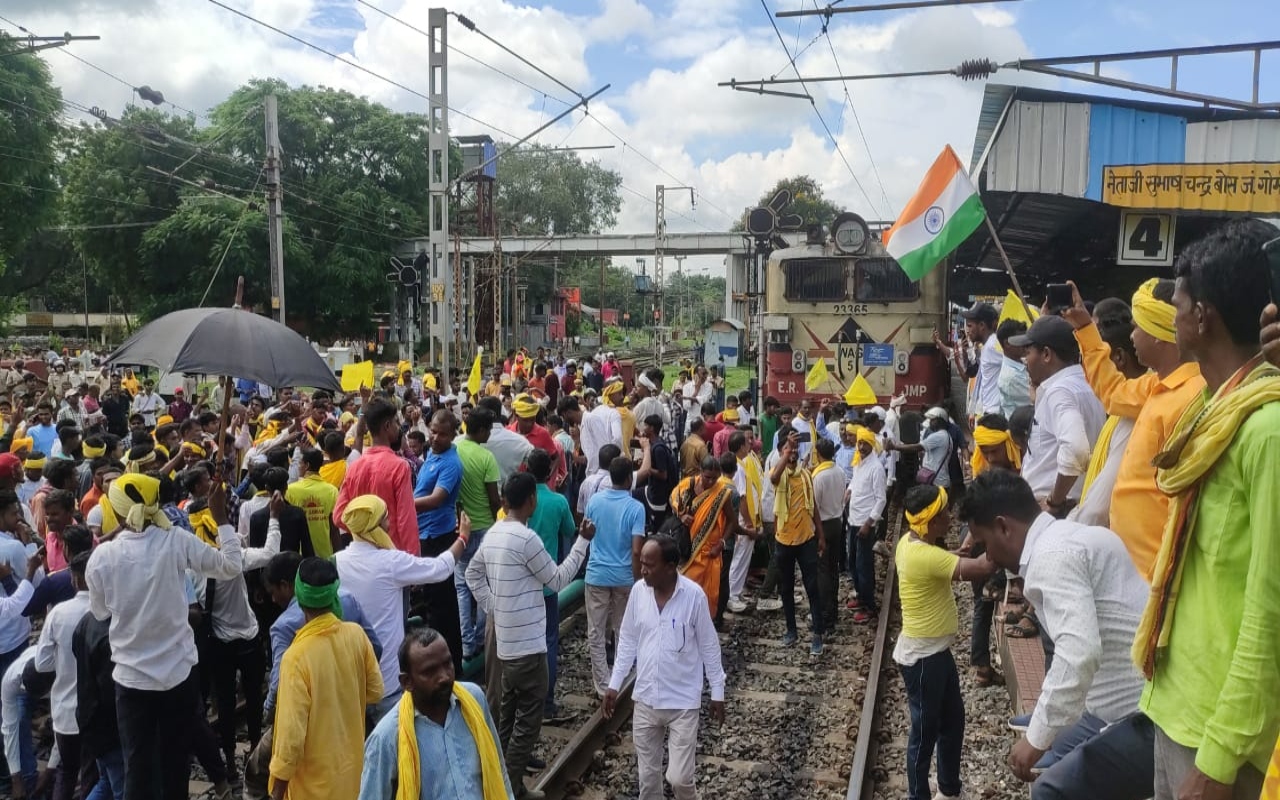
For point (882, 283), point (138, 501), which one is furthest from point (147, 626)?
point (882, 283)

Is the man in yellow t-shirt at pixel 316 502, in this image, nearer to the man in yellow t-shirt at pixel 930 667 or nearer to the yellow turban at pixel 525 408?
the yellow turban at pixel 525 408

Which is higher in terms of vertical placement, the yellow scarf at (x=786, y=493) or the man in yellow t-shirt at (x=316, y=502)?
the man in yellow t-shirt at (x=316, y=502)

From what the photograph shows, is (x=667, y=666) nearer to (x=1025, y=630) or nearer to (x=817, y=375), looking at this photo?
(x=1025, y=630)

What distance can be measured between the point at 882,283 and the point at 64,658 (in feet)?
35.9

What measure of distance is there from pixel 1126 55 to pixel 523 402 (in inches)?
257

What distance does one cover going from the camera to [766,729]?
6.32 m

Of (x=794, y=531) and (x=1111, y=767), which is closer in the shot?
(x=1111, y=767)

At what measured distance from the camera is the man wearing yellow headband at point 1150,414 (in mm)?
3021

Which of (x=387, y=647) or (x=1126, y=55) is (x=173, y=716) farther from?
(x=1126, y=55)

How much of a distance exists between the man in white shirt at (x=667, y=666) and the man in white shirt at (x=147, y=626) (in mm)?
2113

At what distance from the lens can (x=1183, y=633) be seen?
7.30 ft

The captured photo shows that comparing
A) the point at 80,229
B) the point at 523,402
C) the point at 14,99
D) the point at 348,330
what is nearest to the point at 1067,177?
the point at 523,402

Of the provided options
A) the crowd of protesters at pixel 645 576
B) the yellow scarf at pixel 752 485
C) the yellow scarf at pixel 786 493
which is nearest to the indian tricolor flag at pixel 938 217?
the crowd of protesters at pixel 645 576

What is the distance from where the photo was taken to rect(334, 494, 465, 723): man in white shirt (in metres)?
4.55
